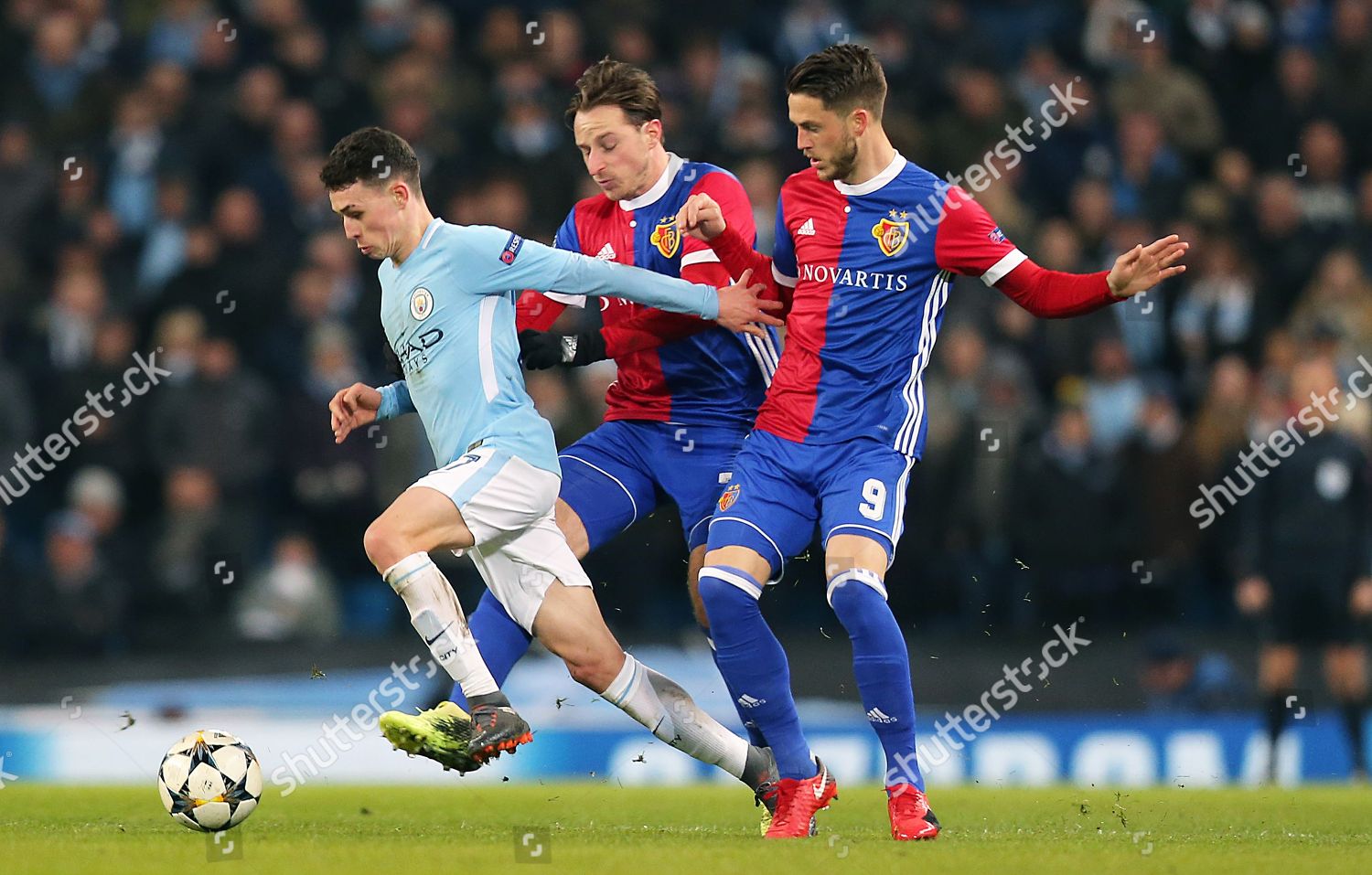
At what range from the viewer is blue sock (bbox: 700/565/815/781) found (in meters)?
5.99

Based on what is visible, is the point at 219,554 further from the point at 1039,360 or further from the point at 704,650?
the point at 1039,360

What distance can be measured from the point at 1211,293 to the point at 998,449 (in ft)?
7.98

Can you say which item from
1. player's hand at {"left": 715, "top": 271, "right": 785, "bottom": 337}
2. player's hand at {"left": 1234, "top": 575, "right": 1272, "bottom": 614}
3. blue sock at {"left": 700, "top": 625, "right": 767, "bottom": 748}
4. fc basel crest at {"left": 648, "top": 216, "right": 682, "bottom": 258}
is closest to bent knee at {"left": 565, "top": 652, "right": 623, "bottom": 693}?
blue sock at {"left": 700, "top": 625, "right": 767, "bottom": 748}

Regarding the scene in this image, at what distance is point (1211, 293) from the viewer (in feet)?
40.1

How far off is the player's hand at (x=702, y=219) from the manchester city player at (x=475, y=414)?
189 mm

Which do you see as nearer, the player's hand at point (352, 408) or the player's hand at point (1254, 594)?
the player's hand at point (352, 408)

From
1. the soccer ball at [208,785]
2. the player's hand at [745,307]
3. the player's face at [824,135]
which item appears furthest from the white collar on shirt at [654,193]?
the soccer ball at [208,785]

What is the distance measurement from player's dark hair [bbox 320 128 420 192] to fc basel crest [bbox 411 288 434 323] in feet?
1.26

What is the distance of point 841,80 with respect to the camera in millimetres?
5969

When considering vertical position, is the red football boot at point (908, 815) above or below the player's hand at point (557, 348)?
below

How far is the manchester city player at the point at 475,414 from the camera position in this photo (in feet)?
19.1

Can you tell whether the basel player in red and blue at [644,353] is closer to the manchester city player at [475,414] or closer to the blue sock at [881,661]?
the manchester city player at [475,414]

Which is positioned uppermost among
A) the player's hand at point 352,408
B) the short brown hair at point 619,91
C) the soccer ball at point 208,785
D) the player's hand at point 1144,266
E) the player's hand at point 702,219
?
the short brown hair at point 619,91

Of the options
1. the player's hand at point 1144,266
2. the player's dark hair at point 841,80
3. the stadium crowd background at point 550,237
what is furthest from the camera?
the stadium crowd background at point 550,237
